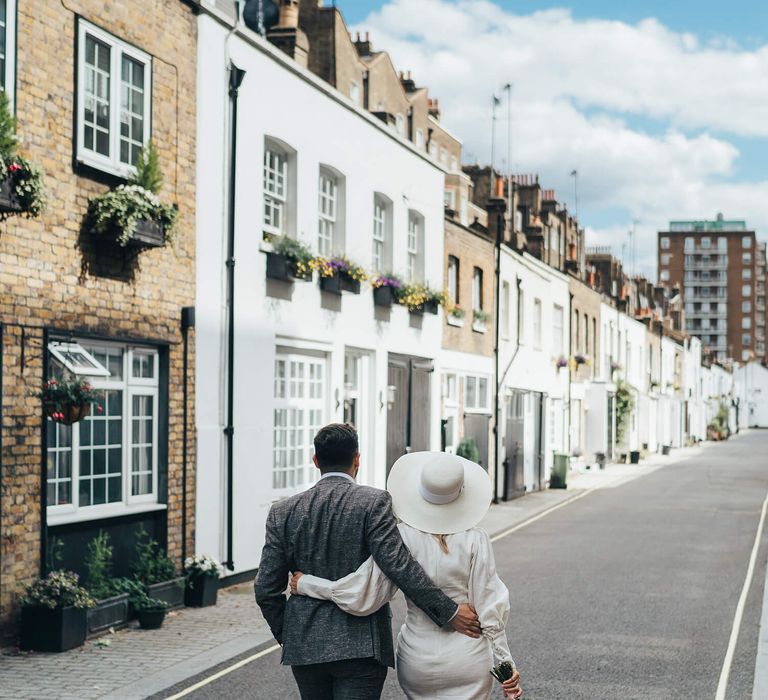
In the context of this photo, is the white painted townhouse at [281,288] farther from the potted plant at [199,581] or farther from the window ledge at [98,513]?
the window ledge at [98,513]

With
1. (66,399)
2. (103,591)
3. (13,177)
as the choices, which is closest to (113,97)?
(13,177)

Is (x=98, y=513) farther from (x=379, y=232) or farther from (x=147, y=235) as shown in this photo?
(x=379, y=232)

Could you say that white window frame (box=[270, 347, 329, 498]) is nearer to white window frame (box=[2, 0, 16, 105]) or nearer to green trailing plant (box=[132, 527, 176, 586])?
green trailing plant (box=[132, 527, 176, 586])

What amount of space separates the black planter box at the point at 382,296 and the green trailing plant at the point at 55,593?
9619mm

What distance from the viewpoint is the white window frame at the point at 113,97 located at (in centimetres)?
1080

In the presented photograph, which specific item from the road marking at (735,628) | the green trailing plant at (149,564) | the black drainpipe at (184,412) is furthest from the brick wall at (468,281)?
the green trailing plant at (149,564)

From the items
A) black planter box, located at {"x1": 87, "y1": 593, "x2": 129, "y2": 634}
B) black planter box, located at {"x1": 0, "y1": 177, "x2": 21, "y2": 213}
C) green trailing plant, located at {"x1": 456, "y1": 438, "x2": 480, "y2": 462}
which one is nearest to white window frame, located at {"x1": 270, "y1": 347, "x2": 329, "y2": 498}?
black planter box, located at {"x1": 87, "y1": 593, "x2": 129, "y2": 634}

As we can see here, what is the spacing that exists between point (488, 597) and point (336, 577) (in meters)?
0.66

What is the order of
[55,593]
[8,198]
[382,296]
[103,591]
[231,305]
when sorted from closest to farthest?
1. [8,198]
2. [55,593]
3. [103,591]
4. [231,305]
5. [382,296]

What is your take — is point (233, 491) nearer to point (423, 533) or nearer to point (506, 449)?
point (423, 533)

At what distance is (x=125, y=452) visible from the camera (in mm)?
11703

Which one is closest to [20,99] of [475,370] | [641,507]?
[475,370]

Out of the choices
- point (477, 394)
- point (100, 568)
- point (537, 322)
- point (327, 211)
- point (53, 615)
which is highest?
point (327, 211)

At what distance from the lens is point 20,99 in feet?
32.7
